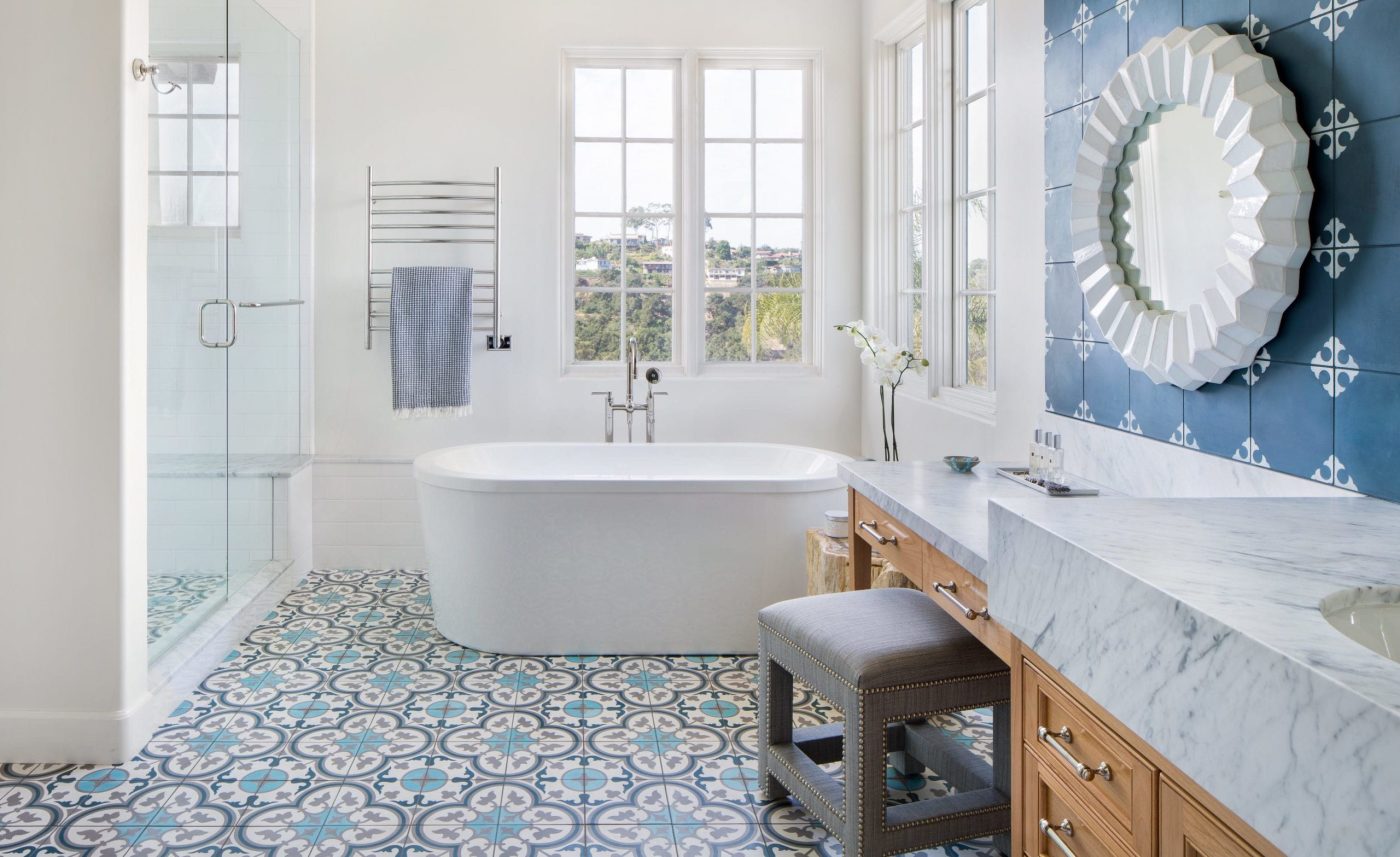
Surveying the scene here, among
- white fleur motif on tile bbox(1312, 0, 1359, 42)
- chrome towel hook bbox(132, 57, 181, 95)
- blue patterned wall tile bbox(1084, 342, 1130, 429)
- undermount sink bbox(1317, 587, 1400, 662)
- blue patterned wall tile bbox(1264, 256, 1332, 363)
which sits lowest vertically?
undermount sink bbox(1317, 587, 1400, 662)

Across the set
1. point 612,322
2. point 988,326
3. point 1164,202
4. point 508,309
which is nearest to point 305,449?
point 508,309

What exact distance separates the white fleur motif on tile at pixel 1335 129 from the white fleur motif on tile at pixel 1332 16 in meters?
0.11

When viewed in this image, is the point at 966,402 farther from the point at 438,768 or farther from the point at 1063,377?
the point at 438,768

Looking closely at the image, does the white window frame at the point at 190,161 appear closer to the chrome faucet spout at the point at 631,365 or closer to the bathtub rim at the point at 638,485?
the bathtub rim at the point at 638,485

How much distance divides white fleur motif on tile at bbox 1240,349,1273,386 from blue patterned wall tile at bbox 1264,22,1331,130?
0.39m

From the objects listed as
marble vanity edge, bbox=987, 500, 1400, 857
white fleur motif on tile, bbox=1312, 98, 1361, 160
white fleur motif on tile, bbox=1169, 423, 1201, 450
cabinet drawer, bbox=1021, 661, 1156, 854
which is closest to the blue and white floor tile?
cabinet drawer, bbox=1021, 661, 1156, 854

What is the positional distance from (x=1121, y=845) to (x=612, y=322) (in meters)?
3.89

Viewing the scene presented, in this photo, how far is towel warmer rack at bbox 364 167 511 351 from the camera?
15.8 feet

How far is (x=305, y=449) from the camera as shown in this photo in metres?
4.86

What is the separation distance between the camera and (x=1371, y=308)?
1.69 meters

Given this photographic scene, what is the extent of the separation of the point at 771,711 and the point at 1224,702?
171 centimetres

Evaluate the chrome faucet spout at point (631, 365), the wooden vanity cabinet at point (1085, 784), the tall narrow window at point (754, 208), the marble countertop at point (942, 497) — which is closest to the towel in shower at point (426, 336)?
the chrome faucet spout at point (631, 365)

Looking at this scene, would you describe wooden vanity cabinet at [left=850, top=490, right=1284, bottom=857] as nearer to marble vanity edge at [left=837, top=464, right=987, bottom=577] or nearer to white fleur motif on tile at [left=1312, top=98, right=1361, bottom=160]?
marble vanity edge at [left=837, top=464, right=987, bottom=577]

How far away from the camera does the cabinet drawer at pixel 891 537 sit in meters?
2.35
